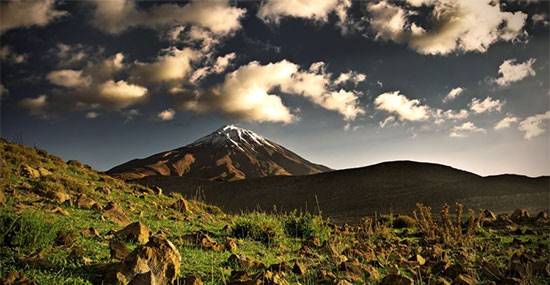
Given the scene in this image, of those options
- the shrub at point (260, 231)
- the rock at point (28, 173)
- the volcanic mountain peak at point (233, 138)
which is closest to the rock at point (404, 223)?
the shrub at point (260, 231)

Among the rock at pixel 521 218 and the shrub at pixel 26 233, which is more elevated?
the shrub at pixel 26 233

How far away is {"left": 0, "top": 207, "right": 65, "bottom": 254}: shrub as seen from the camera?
478cm

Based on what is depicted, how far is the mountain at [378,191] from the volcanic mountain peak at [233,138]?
7287 cm

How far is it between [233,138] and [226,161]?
29491 millimetres

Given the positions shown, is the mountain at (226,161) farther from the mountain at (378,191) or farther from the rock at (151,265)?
the rock at (151,265)

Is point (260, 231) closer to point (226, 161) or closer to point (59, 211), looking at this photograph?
point (59, 211)

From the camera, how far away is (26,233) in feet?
15.8

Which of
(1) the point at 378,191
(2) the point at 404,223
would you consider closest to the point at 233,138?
(1) the point at 378,191

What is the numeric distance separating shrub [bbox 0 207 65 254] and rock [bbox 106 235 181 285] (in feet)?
5.28

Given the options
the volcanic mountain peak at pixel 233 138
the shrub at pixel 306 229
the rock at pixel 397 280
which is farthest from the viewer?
the volcanic mountain peak at pixel 233 138

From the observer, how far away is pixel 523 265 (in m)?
5.06

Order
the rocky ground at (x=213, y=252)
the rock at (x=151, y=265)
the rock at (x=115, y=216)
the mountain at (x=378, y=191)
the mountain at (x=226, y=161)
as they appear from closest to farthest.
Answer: the rock at (x=151, y=265) → the rocky ground at (x=213, y=252) → the rock at (x=115, y=216) → the mountain at (x=378, y=191) → the mountain at (x=226, y=161)

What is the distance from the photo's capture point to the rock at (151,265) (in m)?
3.64

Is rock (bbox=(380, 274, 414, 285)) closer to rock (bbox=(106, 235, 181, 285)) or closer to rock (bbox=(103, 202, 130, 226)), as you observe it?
rock (bbox=(106, 235, 181, 285))
